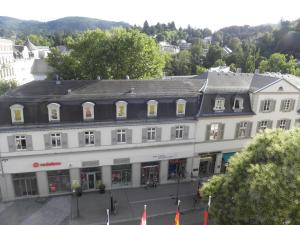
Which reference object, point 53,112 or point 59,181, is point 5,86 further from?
point 53,112

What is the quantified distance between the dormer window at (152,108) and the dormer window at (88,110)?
5798 millimetres

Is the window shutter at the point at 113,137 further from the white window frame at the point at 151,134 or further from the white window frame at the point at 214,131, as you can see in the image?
the white window frame at the point at 214,131

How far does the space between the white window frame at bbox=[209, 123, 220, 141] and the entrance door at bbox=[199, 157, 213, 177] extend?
9.78ft

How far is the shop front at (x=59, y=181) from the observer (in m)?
27.1

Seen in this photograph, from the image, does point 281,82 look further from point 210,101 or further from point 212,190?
point 212,190

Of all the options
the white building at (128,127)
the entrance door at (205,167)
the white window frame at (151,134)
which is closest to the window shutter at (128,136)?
the white building at (128,127)

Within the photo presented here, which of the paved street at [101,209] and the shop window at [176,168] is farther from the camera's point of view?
the shop window at [176,168]

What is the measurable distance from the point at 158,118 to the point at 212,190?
10692mm

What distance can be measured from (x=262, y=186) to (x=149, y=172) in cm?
1739

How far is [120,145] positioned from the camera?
27.5 metres

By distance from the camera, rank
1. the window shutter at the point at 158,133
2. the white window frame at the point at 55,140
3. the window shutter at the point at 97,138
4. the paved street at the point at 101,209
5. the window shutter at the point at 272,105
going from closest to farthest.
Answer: the paved street at the point at 101,209 → the white window frame at the point at 55,140 → the window shutter at the point at 97,138 → the window shutter at the point at 158,133 → the window shutter at the point at 272,105

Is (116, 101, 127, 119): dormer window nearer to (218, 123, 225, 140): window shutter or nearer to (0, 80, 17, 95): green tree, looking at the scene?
(218, 123, 225, 140): window shutter

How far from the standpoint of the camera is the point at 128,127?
2709cm

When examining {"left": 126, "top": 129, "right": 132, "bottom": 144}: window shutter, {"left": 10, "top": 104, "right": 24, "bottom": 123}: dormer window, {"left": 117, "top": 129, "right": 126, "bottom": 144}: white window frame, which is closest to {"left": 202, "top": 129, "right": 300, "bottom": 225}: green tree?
{"left": 126, "top": 129, "right": 132, "bottom": 144}: window shutter
